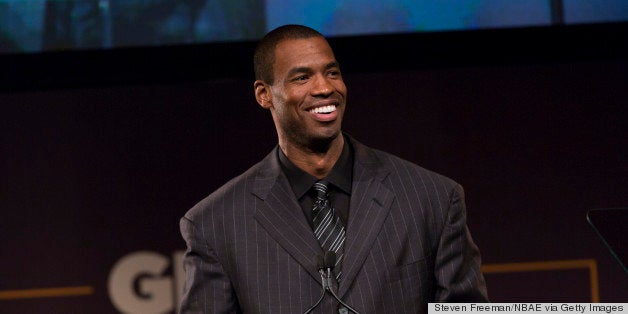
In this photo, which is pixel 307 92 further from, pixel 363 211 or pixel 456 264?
pixel 456 264

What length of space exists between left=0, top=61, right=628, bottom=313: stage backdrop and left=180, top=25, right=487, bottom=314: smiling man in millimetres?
1355

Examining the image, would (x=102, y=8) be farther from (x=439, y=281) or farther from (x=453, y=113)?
(x=439, y=281)

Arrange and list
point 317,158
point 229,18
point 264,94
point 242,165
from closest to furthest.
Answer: point 317,158 → point 264,94 → point 229,18 → point 242,165

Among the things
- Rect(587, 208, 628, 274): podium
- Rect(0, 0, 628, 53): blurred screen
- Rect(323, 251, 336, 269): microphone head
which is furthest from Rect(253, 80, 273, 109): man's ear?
Rect(0, 0, 628, 53): blurred screen

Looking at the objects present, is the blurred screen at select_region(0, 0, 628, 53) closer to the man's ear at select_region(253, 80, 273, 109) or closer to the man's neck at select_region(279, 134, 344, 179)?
the man's ear at select_region(253, 80, 273, 109)

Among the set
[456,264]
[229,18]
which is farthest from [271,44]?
[229,18]

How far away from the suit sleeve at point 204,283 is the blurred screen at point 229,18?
1.49m

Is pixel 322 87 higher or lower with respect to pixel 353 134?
lower

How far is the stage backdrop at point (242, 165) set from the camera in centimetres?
380

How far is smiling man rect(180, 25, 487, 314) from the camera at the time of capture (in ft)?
7.44

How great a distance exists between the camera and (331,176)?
242 cm

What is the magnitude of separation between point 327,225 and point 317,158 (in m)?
0.17

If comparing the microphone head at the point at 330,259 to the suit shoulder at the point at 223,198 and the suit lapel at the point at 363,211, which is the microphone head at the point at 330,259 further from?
the suit shoulder at the point at 223,198

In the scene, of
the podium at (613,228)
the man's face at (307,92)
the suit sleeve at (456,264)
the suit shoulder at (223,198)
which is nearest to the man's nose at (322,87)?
the man's face at (307,92)
